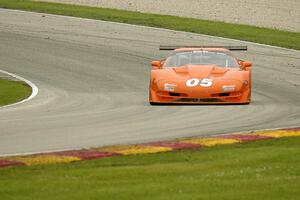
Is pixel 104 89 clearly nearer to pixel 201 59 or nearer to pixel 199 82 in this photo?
pixel 201 59

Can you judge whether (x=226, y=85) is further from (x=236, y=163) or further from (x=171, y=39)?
(x=171, y=39)

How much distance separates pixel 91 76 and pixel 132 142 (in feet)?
41.9

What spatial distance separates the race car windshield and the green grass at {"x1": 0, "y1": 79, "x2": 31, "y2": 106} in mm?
3202

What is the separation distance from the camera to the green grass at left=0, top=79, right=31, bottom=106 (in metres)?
22.9

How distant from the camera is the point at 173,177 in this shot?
12.0 m

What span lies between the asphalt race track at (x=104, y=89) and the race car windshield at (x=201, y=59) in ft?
3.25

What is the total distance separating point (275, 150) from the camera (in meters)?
14.2

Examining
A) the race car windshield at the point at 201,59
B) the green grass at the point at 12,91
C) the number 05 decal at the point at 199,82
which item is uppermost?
the race car windshield at the point at 201,59

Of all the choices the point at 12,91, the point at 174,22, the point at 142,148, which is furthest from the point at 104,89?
the point at 174,22

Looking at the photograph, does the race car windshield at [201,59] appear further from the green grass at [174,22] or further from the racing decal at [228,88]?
the green grass at [174,22]

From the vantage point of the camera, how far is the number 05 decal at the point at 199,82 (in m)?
→ 21.5

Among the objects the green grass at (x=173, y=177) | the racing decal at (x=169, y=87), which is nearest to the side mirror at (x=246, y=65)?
the racing decal at (x=169, y=87)

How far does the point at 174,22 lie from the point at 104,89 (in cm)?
1200

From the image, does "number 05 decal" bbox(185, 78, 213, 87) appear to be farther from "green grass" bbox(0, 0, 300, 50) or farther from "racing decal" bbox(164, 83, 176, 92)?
"green grass" bbox(0, 0, 300, 50)
